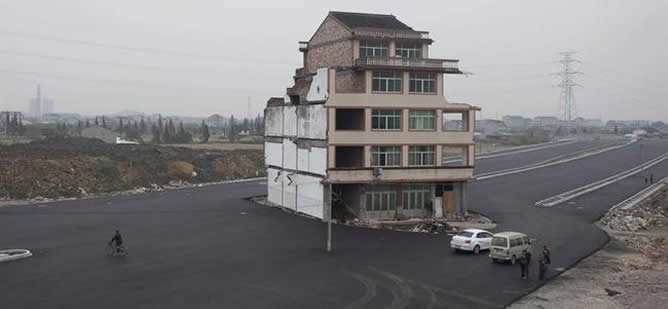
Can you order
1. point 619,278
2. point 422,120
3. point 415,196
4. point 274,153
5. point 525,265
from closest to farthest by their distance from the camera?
point 525,265
point 619,278
point 422,120
point 415,196
point 274,153

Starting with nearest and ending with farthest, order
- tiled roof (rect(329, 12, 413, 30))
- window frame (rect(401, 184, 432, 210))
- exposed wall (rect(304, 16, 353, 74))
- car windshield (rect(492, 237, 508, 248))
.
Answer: car windshield (rect(492, 237, 508, 248)), window frame (rect(401, 184, 432, 210)), exposed wall (rect(304, 16, 353, 74)), tiled roof (rect(329, 12, 413, 30))

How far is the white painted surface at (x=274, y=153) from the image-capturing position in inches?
2019

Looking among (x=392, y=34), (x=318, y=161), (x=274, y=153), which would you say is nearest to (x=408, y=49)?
(x=392, y=34)

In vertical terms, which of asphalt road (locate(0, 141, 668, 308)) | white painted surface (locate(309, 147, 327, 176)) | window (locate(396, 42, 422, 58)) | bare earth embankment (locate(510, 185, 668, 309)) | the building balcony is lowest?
bare earth embankment (locate(510, 185, 668, 309))

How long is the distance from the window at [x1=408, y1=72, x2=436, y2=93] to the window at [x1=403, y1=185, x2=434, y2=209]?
6563 millimetres

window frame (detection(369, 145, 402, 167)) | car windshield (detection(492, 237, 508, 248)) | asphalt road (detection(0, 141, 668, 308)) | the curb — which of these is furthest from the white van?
the curb

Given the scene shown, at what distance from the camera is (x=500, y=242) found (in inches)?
1203

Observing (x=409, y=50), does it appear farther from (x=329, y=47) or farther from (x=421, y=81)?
(x=329, y=47)

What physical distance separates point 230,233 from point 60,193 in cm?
2617

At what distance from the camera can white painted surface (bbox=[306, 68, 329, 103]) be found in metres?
43.0

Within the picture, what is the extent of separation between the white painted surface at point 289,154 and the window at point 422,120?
881cm

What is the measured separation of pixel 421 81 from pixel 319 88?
6893 millimetres

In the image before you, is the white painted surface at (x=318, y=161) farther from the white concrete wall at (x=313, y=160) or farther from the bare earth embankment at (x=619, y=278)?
the bare earth embankment at (x=619, y=278)

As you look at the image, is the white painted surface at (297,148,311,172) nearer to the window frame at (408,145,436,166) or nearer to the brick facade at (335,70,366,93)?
the brick facade at (335,70,366,93)
